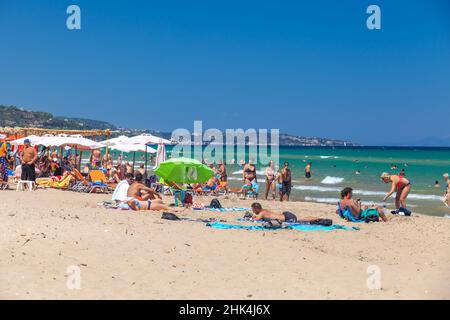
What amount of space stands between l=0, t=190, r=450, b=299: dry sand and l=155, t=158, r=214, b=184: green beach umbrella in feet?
8.70

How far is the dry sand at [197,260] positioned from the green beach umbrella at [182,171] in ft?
8.70

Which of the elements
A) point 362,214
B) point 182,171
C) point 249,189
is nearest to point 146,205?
point 182,171

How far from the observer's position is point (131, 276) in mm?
5223

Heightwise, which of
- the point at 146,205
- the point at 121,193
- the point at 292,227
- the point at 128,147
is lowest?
the point at 292,227

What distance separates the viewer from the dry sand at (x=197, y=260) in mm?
4883

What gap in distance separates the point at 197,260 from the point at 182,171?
18.8 ft

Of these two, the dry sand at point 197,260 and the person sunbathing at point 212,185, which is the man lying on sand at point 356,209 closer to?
the dry sand at point 197,260

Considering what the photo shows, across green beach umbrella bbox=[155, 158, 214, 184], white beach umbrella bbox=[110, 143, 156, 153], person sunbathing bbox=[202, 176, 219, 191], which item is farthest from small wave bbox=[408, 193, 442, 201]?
green beach umbrella bbox=[155, 158, 214, 184]

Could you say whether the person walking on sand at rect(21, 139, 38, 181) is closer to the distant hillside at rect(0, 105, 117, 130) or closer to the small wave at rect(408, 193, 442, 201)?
the small wave at rect(408, 193, 442, 201)

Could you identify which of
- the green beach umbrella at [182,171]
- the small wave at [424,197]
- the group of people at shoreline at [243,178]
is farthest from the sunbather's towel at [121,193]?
the small wave at [424,197]

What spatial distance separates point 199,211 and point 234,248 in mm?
4287

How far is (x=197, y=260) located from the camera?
6.06 metres

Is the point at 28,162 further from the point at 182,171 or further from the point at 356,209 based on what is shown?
the point at 356,209

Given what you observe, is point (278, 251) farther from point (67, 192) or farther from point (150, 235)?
point (67, 192)
